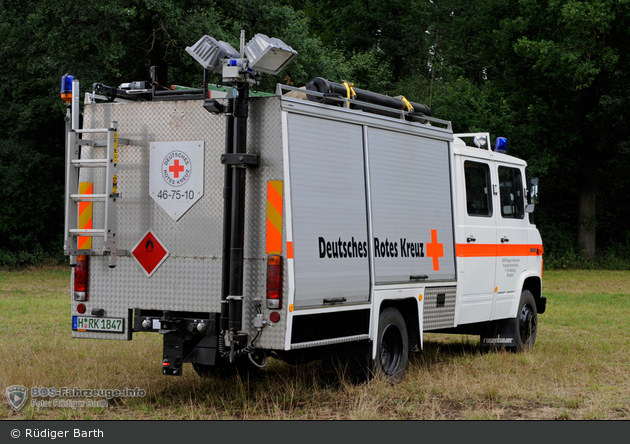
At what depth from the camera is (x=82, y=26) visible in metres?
22.9

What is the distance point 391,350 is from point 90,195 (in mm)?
3590

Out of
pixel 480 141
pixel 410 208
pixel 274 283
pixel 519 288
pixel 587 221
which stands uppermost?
pixel 587 221

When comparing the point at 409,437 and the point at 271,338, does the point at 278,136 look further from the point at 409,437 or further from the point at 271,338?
the point at 409,437

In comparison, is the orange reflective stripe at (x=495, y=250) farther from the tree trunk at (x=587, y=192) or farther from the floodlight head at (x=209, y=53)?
the tree trunk at (x=587, y=192)

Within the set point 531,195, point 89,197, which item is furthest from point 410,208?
point 89,197

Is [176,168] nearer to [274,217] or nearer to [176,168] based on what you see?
[176,168]

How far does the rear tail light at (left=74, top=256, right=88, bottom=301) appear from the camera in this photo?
7.61 m

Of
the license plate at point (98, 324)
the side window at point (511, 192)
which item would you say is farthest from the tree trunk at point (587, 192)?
the license plate at point (98, 324)

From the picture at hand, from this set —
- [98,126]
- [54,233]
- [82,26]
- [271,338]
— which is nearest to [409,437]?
[271,338]

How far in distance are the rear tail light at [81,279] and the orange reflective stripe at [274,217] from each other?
1968 mm

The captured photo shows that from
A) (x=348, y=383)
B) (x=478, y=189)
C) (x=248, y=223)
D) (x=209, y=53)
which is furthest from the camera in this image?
(x=478, y=189)

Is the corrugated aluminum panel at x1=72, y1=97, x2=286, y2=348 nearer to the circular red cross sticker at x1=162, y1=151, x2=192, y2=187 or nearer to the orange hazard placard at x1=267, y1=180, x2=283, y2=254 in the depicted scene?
the orange hazard placard at x1=267, y1=180, x2=283, y2=254

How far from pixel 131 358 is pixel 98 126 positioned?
336 centimetres

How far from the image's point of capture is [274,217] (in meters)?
6.87
